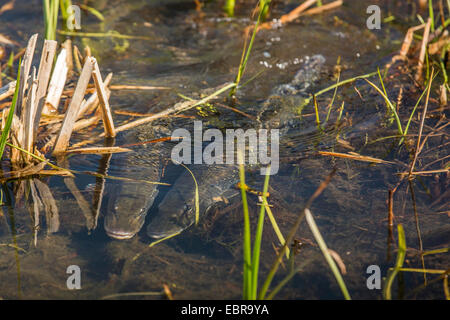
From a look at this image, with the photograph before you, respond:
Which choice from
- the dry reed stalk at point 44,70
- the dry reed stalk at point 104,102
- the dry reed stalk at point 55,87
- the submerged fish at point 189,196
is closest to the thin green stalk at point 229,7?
the submerged fish at point 189,196

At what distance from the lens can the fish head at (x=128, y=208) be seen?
2857 mm

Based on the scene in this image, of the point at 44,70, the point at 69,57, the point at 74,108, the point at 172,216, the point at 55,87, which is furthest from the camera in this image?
the point at 69,57

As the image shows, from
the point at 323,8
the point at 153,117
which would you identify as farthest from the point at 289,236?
the point at 323,8

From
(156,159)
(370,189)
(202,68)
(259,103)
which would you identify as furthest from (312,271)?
(202,68)

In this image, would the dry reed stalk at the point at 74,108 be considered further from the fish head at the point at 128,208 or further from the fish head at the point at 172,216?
the fish head at the point at 172,216

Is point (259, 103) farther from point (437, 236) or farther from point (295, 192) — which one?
point (437, 236)

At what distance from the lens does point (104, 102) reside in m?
3.44

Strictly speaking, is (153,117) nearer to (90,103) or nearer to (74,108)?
(90,103)

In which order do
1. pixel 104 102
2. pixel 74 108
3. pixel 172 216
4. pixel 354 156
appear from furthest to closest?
1. pixel 354 156
2. pixel 104 102
3. pixel 74 108
4. pixel 172 216

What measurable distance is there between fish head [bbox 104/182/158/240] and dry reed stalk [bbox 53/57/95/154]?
0.54m

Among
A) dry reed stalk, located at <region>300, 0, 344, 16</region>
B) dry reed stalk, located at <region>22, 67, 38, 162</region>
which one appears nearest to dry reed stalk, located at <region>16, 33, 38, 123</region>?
dry reed stalk, located at <region>22, 67, 38, 162</region>

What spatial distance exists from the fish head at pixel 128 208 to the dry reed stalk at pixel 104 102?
1.98ft

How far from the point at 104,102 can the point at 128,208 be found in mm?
882

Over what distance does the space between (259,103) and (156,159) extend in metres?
1.37
